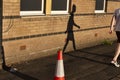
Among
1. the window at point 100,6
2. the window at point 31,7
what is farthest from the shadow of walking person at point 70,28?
the window at point 100,6

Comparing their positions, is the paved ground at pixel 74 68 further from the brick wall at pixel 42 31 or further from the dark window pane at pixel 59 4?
the dark window pane at pixel 59 4

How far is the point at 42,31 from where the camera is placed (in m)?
9.35

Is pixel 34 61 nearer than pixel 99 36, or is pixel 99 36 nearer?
Result: pixel 34 61

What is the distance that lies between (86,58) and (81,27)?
1946mm

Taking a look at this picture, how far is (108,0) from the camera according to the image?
44.5ft

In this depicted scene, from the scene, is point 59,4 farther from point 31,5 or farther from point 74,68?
point 74,68

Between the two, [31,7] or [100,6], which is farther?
[100,6]

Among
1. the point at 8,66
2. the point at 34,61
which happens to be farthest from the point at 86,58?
A: the point at 8,66

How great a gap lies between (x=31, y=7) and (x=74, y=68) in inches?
91.5

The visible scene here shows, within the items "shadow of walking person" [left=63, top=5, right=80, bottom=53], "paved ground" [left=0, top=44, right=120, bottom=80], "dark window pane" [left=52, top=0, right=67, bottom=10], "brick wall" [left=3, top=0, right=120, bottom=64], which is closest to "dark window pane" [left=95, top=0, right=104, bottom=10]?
"brick wall" [left=3, top=0, right=120, bottom=64]

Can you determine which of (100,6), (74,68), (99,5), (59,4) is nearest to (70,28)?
(59,4)

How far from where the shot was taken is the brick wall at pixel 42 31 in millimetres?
8195

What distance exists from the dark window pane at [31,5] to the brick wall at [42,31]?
322 mm

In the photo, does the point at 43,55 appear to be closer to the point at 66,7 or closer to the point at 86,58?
the point at 86,58
